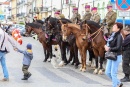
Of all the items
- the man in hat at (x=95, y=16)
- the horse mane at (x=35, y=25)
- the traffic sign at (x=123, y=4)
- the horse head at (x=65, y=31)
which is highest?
the traffic sign at (x=123, y=4)

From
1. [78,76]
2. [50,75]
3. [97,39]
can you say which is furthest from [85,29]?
[50,75]

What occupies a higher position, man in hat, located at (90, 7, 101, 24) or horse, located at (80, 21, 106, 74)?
man in hat, located at (90, 7, 101, 24)

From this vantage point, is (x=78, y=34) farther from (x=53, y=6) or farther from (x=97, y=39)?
(x=53, y=6)

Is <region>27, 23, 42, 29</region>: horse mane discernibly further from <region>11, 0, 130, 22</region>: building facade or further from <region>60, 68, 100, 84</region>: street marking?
<region>60, 68, 100, 84</region>: street marking

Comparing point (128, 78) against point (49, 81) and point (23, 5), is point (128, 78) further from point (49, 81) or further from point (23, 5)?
point (23, 5)

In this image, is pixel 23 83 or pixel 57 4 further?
pixel 57 4

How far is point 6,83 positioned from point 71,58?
262 inches

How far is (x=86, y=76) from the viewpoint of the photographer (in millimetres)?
14977

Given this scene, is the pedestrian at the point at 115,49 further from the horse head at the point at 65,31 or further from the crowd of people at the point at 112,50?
the horse head at the point at 65,31

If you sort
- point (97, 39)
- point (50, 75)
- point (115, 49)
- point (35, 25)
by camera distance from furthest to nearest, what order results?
point (35, 25) < point (97, 39) < point (50, 75) < point (115, 49)

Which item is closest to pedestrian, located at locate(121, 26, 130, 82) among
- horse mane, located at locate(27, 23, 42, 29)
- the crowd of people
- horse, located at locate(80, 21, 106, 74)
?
the crowd of people

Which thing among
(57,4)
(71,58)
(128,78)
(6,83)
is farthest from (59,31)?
(57,4)

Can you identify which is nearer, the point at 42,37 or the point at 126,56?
the point at 126,56

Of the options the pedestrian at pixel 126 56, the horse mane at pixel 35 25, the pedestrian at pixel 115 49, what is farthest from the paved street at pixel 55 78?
the horse mane at pixel 35 25
